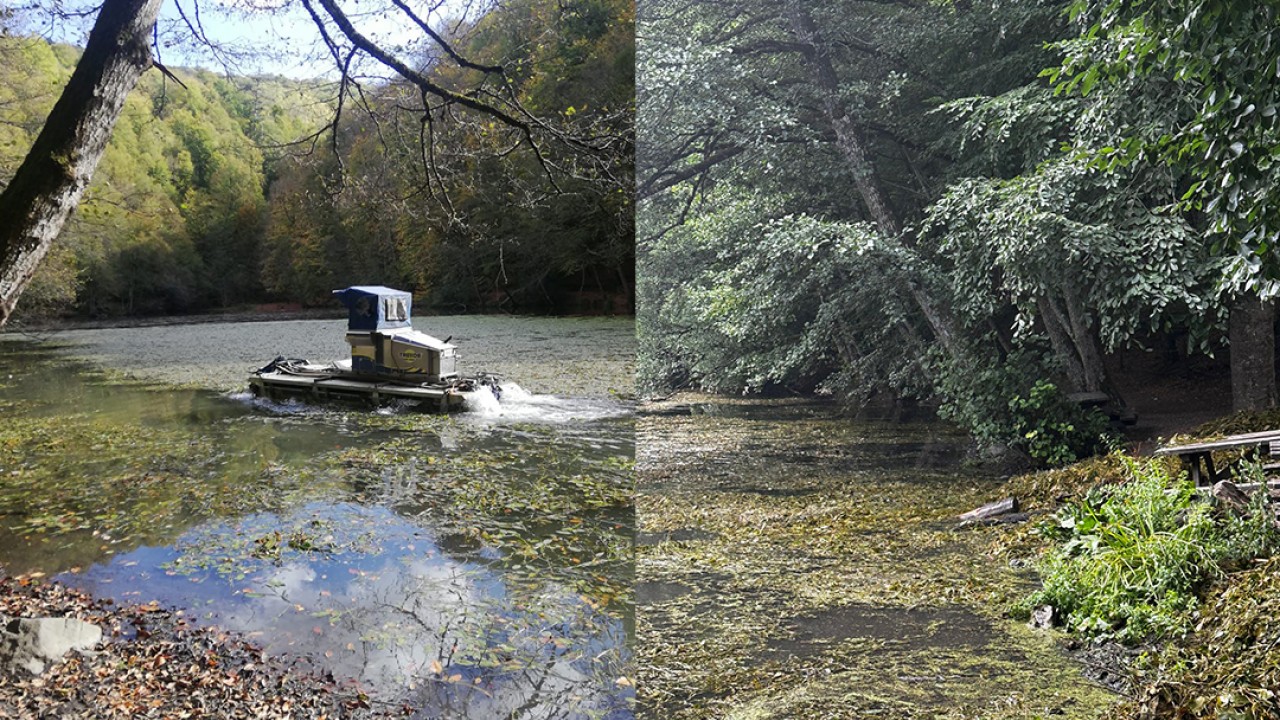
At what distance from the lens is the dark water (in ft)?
11.4

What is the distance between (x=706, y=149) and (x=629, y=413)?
11.6 ft

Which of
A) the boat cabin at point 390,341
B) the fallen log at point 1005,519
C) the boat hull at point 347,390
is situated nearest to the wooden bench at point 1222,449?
the fallen log at point 1005,519

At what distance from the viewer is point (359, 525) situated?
4.61 meters

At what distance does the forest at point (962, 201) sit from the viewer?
2.29 meters

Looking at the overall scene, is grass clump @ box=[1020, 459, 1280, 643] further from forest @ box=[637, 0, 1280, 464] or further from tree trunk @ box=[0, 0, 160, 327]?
tree trunk @ box=[0, 0, 160, 327]

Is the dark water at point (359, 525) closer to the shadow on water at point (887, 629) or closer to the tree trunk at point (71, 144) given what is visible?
the shadow on water at point (887, 629)

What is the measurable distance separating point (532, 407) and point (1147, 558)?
15.6 ft

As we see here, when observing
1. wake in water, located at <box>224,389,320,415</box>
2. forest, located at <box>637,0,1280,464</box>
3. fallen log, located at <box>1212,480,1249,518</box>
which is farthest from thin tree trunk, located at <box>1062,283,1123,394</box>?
wake in water, located at <box>224,389,320,415</box>

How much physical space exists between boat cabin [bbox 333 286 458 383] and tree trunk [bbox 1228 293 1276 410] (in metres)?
4.04

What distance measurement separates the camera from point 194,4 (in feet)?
15.1

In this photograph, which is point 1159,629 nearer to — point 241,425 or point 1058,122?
point 1058,122

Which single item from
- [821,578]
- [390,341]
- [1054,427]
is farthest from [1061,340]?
[390,341]

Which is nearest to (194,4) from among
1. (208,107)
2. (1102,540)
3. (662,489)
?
(208,107)

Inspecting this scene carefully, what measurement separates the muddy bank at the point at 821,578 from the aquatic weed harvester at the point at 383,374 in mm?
2755
